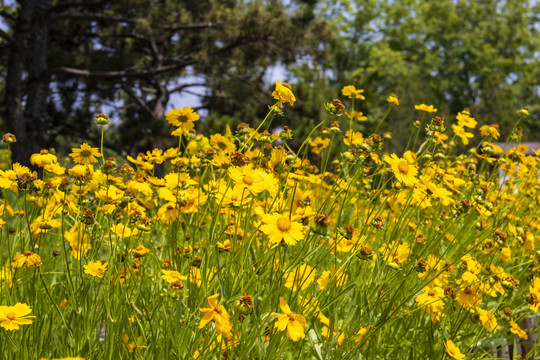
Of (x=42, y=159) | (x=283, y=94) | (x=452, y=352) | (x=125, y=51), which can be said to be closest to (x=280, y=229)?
(x=283, y=94)

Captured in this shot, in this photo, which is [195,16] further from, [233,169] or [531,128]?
[531,128]

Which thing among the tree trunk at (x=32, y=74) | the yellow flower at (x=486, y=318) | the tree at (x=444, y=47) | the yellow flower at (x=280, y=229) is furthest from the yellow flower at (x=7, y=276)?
the tree at (x=444, y=47)

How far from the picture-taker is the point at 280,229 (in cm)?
93

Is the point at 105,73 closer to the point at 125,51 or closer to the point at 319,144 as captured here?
the point at 125,51

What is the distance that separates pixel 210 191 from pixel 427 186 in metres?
0.57

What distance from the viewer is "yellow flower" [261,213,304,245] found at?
896 millimetres

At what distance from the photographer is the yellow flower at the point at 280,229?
2.94 ft

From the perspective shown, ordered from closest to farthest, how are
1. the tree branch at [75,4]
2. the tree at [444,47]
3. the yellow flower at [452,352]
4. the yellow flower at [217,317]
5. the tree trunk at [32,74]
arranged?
the yellow flower at [217,317]
the yellow flower at [452,352]
the tree branch at [75,4]
the tree trunk at [32,74]
the tree at [444,47]

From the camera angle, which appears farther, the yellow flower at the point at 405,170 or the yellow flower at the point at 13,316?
the yellow flower at the point at 405,170

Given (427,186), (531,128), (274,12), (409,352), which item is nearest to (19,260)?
(427,186)

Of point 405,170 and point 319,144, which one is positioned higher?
point 405,170

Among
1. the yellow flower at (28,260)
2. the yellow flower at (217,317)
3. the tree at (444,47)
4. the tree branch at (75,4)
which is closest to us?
the yellow flower at (217,317)

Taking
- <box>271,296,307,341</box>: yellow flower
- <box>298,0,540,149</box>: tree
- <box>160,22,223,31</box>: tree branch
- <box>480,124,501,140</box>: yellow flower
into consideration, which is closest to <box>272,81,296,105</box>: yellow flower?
<box>271,296,307,341</box>: yellow flower

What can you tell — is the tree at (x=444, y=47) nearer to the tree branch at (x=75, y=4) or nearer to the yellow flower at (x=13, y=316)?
the tree branch at (x=75, y=4)
